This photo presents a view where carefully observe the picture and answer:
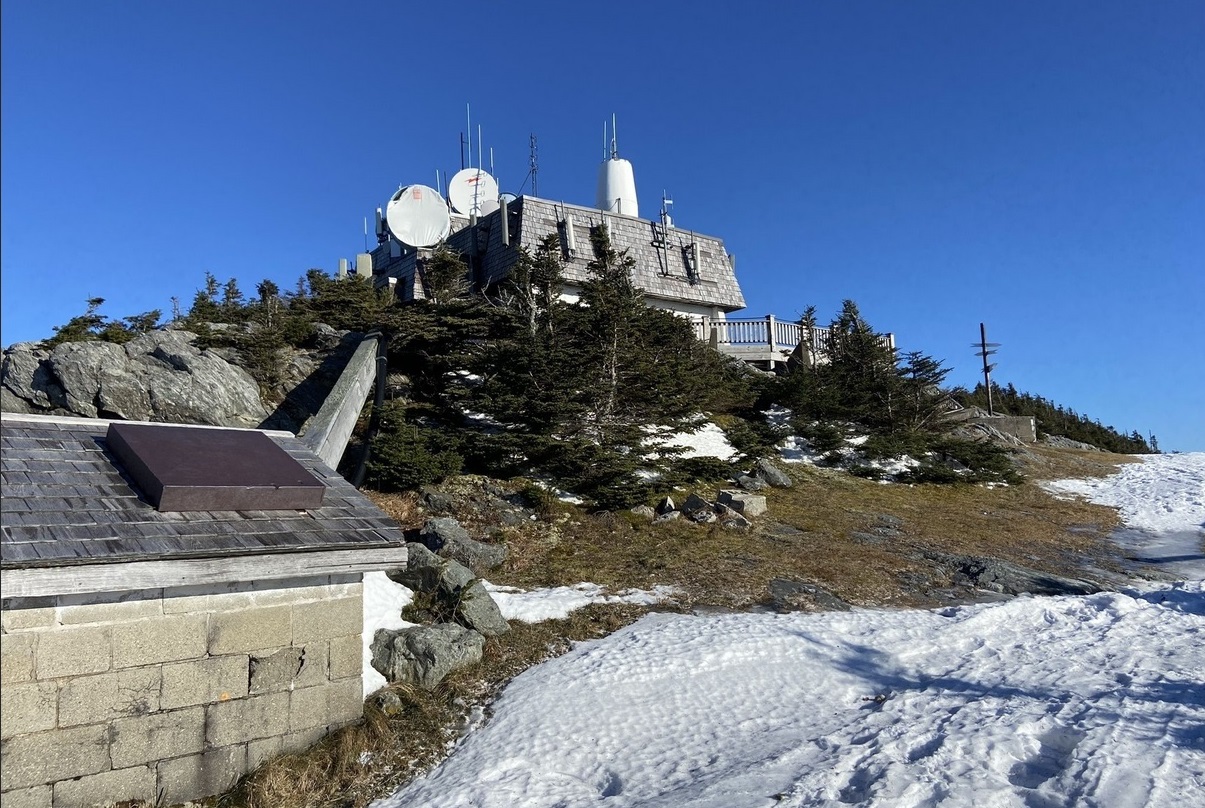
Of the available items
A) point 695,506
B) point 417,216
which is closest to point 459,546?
point 695,506

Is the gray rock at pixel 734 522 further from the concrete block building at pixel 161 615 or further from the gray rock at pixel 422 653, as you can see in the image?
the concrete block building at pixel 161 615

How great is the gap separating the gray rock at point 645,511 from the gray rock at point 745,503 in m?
1.54

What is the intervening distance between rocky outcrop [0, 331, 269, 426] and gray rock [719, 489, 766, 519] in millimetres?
9107

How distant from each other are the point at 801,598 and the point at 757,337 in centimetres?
1634

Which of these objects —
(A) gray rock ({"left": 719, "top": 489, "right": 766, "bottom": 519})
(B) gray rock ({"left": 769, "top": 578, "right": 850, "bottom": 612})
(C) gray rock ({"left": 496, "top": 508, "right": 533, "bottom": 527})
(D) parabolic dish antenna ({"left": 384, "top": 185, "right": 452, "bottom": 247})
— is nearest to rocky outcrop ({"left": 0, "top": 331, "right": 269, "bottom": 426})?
(C) gray rock ({"left": 496, "top": 508, "right": 533, "bottom": 527})

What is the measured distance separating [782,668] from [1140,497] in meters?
15.3

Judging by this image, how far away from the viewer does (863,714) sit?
6062 millimetres

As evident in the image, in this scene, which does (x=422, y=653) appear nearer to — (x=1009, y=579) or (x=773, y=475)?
(x=1009, y=579)

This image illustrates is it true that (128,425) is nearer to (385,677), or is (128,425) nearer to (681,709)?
(385,677)

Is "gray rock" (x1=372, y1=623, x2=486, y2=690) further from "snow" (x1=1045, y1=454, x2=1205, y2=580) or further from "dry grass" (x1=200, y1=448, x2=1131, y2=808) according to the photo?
"snow" (x1=1045, y1=454, x2=1205, y2=580)

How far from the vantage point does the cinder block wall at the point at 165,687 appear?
4664mm

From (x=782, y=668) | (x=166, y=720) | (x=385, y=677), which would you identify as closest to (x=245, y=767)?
(x=166, y=720)

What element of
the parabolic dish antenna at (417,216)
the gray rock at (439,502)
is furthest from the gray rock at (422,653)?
the parabolic dish antenna at (417,216)

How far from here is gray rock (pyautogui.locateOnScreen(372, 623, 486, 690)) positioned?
682 centimetres
